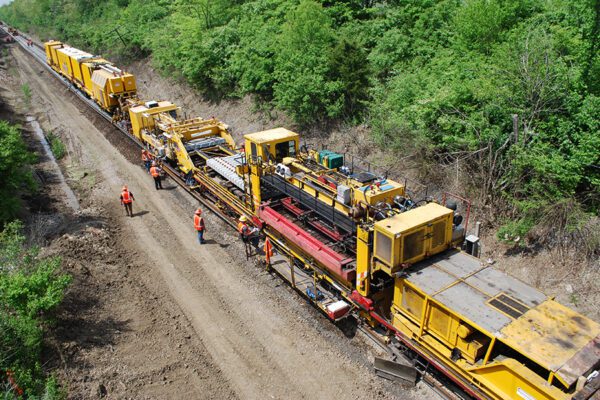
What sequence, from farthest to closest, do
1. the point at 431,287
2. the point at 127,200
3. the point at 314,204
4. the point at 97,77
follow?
the point at 97,77 → the point at 127,200 → the point at 314,204 → the point at 431,287

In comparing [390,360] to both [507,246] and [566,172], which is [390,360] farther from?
[566,172]

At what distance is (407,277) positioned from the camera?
377 inches

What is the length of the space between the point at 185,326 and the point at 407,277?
6.34 metres

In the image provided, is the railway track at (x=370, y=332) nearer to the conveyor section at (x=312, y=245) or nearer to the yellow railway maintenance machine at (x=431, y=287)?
the yellow railway maintenance machine at (x=431, y=287)

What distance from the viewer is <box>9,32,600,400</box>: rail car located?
7.68m

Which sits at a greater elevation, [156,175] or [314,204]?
[314,204]

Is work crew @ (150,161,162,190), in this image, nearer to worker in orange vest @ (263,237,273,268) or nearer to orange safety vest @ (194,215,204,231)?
orange safety vest @ (194,215,204,231)

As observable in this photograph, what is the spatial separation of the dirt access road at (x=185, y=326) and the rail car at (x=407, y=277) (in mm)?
1074

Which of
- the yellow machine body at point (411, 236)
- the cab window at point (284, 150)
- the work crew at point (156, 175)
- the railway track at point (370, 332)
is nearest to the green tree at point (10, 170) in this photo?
the work crew at point (156, 175)

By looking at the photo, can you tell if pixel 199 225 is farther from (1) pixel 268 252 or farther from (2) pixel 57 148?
(2) pixel 57 148

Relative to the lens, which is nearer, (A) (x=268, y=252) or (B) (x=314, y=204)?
(B) (x=314, y=204)

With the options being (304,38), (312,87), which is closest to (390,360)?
(312,87)

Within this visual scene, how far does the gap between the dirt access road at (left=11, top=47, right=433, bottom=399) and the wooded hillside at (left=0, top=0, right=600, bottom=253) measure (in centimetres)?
674

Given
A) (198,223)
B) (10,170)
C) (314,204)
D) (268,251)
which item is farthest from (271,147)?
(10,170)
